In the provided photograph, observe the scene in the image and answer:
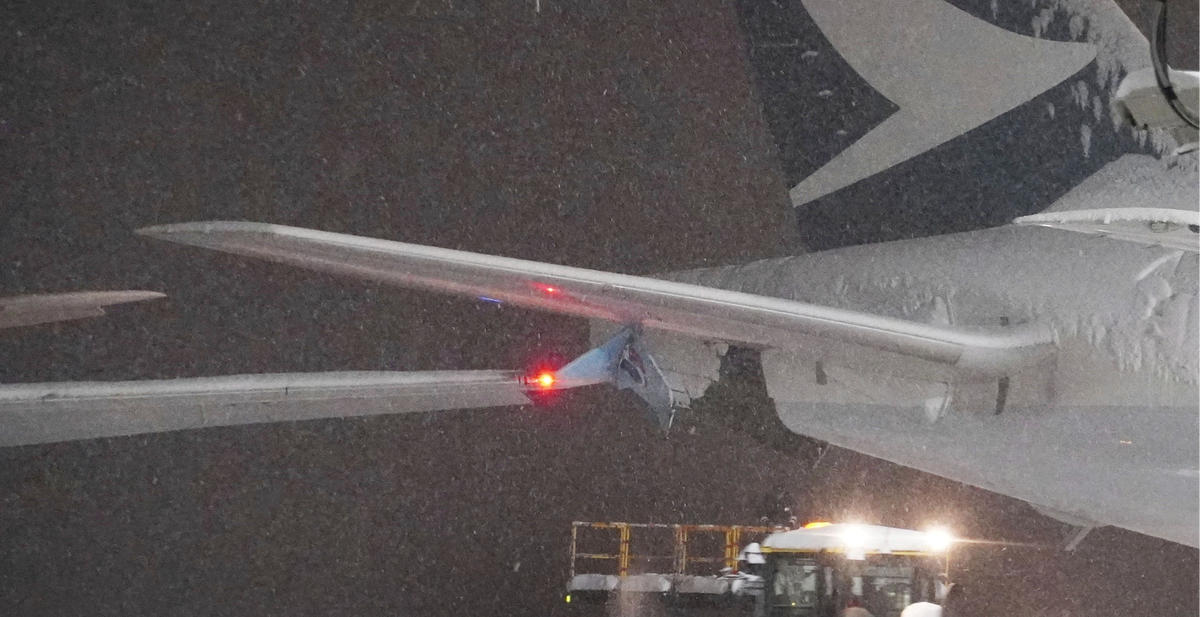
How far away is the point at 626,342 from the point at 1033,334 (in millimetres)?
1048

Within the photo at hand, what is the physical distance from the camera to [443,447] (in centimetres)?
579

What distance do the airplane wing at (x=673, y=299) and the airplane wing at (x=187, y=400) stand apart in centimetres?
93

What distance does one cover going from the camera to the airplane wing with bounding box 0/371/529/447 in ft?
9.14

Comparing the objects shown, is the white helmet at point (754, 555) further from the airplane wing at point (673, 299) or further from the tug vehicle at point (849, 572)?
the airplane wing at point (673, 299)

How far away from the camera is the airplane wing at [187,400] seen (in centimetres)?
279

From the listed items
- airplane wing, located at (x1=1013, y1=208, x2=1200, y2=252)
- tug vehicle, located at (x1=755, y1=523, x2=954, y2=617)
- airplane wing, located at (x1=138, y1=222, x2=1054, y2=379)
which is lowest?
tug vehicle, located at (x1=755, y1=523, x2=954, y2=617)

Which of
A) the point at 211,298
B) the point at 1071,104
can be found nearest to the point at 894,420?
the point at 1071,104

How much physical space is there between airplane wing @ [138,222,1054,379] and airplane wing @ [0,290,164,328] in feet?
3.18

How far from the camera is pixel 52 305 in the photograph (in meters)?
2.83

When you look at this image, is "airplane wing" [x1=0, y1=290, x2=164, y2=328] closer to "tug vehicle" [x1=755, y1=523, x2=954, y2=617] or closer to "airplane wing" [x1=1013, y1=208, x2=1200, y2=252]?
"tug vehicle" [x1=755, y1=523, x2=954, y2=617]

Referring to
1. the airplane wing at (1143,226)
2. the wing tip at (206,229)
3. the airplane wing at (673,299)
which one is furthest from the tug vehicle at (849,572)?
the wing tip at (206,229)

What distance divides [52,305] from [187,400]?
472 millimetres

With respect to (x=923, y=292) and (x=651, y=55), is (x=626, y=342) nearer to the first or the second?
(x=923, y=292)

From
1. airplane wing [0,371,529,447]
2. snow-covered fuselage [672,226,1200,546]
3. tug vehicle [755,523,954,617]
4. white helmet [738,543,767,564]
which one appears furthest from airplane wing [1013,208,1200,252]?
airplane wing [0,371,529,447]
